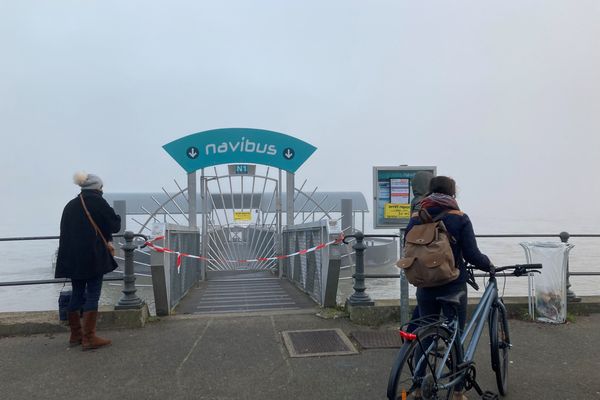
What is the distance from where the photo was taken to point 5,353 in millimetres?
4828

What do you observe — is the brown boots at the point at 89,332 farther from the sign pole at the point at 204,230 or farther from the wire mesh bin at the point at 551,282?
the sign pole at the point at 204,230

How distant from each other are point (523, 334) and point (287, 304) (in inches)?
140

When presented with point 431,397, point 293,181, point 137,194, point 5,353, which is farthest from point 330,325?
point 137,194

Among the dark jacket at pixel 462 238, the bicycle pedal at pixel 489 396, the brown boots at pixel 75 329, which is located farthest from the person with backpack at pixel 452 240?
the brown boots at pixel 75 329

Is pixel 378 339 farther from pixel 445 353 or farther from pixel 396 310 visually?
pixel 445 353

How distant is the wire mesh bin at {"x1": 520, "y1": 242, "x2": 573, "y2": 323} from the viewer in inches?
223

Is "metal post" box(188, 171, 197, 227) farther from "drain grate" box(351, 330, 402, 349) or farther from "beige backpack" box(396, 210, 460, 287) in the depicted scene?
"beige backpack" box(396, 210, 460, 287)

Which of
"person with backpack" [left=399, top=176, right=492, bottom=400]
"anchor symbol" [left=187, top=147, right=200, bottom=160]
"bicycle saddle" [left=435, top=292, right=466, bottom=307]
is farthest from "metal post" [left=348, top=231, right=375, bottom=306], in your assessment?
"anchor symbol" [left=187, top=147, right=200, bottom=160]

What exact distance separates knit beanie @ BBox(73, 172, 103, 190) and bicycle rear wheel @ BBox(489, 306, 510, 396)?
3920 mm

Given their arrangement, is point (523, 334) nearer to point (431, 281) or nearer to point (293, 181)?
point (431, 281)

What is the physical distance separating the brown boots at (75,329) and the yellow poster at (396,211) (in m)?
3.36

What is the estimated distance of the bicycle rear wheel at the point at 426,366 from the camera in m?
2.76

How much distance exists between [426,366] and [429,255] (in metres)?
0.68

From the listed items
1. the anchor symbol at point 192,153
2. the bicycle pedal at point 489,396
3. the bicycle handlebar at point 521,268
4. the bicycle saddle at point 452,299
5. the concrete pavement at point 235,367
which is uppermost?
the anchor symbol at point 192,153
